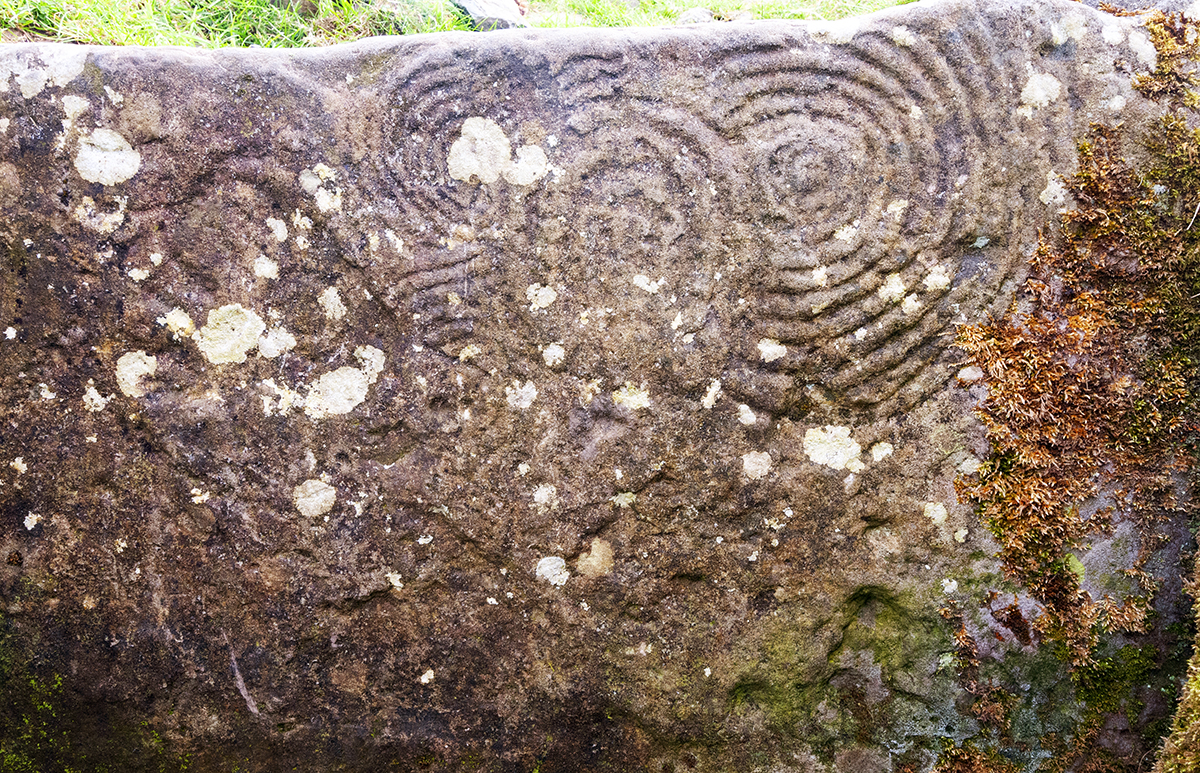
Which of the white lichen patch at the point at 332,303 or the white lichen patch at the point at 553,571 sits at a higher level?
the white lichen patch at the point at 332,303

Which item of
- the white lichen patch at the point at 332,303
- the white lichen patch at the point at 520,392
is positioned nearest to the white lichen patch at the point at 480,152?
the white lichen patch at the point at 332,303

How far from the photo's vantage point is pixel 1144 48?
1959mm

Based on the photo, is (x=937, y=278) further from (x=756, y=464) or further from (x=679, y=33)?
(x=679, y=33)

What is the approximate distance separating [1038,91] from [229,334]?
2280 millimetres

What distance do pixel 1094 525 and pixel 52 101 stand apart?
303cm

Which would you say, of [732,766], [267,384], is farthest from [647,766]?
[267,384]

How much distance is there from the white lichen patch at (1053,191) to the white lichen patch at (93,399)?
2.62 meters

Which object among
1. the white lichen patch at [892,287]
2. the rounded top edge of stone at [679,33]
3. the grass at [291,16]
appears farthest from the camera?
the grass at [291,16]

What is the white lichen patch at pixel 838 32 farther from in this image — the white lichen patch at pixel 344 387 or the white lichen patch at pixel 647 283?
the white lichen patch at pixel 344 387

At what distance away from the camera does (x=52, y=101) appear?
179 centimetres

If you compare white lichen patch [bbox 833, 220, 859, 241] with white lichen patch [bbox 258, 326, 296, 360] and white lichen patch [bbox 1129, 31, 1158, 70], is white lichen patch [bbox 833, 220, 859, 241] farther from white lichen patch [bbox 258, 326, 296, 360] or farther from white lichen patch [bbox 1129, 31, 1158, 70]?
white lichen patch [bbox 258, 326, 296, 360]

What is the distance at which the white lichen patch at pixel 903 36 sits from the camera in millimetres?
1921

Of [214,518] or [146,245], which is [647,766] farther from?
[146,245]

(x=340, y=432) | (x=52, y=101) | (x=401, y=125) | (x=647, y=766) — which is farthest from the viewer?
(x=647, y=766)
